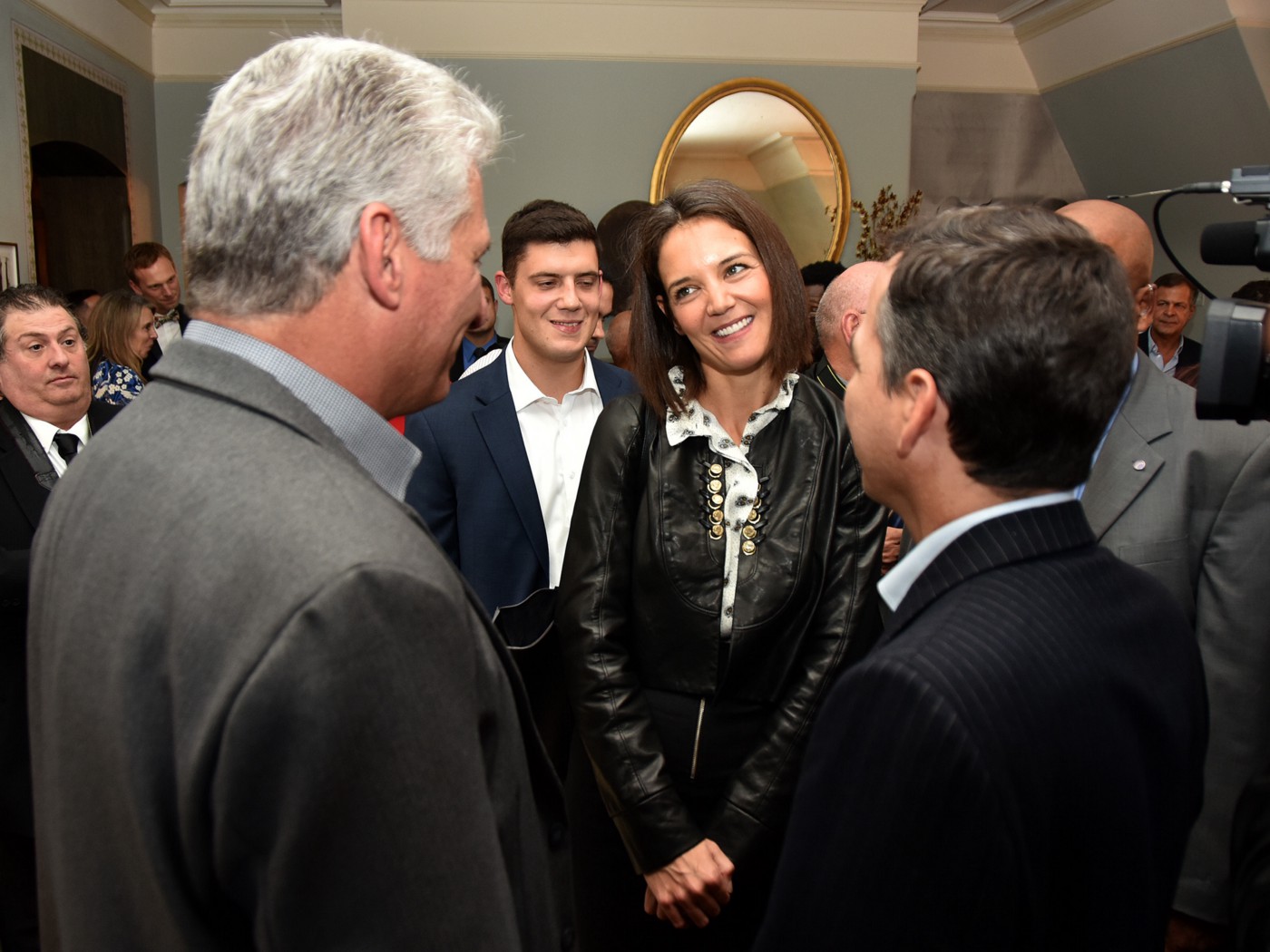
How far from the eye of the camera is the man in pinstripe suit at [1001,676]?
0.86 meters

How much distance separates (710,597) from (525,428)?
2.82 ft

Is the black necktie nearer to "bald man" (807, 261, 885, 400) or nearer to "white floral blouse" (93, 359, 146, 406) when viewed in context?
"white floral blouse" (93, 359, 146, 406)

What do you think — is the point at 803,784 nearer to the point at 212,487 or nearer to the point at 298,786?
the point at 298,786

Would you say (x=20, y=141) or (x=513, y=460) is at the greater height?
(x=20, y=141)

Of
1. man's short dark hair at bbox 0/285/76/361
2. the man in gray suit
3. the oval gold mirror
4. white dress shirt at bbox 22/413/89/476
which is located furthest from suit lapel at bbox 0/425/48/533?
the oval gold mirror

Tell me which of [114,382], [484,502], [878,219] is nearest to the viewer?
[484,502]

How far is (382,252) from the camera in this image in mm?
968

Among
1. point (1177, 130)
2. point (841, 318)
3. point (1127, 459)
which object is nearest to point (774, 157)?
point (1177, 130)

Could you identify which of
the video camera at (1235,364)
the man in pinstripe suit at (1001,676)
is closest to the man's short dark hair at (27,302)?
the man in pinstripe suit at (1001,676)

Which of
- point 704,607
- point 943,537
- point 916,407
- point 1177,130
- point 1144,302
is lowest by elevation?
point 704,607

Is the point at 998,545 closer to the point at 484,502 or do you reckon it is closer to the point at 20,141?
the point at 484,502

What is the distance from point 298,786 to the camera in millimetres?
753

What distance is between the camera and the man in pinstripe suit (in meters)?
0.86

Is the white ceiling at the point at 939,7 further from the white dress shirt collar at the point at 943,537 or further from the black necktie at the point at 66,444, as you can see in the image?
the white dress shirt collar at the point at 943,537
